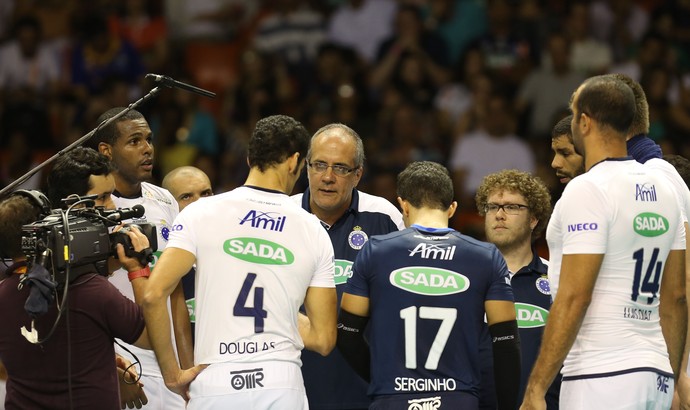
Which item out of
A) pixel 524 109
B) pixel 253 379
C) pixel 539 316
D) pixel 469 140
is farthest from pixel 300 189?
pixel 253 379

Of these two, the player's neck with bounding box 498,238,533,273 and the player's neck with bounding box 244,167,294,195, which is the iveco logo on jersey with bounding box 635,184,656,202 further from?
the player's neck with bounding box 244,167,294,195

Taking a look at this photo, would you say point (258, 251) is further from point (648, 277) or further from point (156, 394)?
point (648, 277)

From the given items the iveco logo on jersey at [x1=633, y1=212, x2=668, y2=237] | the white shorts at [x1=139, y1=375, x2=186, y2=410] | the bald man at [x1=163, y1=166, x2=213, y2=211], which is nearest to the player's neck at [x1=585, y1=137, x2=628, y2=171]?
the iveco logo on jersey at [x1=633, y1=212, x2=668, y2=237]

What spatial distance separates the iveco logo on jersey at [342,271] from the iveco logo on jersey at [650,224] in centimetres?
179

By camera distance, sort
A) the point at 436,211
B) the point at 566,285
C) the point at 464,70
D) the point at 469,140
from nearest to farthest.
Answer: the point at 566,285 → the point at 436,211 → the point at 469,140 → the point at 464,70

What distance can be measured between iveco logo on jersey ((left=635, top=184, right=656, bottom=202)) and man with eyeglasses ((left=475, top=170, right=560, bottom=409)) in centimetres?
118

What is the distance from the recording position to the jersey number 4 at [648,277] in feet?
16.5

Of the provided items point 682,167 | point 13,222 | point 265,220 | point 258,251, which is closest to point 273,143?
point 265,220

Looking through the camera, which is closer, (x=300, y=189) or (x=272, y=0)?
(x=300, y=189)

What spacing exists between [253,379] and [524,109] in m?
7.48

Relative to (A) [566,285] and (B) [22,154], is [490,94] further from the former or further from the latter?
(A) [566,285]

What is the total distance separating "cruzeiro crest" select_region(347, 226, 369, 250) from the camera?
622cm

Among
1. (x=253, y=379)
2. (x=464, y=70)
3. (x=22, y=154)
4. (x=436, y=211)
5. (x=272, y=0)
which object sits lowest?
(x=253, y=379)

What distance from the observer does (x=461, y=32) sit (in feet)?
42.4
